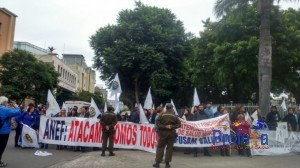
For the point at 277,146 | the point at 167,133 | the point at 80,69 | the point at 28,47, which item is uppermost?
the point at 28,47

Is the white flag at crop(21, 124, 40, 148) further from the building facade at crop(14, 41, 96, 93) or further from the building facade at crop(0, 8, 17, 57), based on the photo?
the building facade at crop(14, 41, 96, 93)

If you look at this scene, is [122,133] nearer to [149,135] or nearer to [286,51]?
[149,135]

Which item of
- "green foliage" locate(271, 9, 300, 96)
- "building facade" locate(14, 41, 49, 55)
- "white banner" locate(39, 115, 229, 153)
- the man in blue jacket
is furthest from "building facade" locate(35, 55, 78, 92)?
the man in blue jacket

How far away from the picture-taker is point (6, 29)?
46531mm

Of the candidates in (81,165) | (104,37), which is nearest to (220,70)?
(104,37)

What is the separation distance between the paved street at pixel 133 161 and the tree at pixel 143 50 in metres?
19.7

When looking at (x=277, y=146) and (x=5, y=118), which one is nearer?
(x=5, y=118)

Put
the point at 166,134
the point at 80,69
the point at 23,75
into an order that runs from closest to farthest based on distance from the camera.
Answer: the point at 166,134
the point at 23,75
the point at 80,69

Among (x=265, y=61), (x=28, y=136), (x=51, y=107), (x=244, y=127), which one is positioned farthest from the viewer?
(x=265, y=61)

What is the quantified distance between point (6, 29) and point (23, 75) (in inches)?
443

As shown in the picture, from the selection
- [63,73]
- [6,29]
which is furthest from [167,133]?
[63,73]

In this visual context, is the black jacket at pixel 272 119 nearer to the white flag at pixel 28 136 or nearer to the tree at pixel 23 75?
the white flag at pixel 28 136

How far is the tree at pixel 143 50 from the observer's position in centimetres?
3259

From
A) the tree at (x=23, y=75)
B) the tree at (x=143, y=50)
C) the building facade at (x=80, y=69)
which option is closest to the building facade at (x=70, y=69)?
the building facade at (x=80, y=69)
